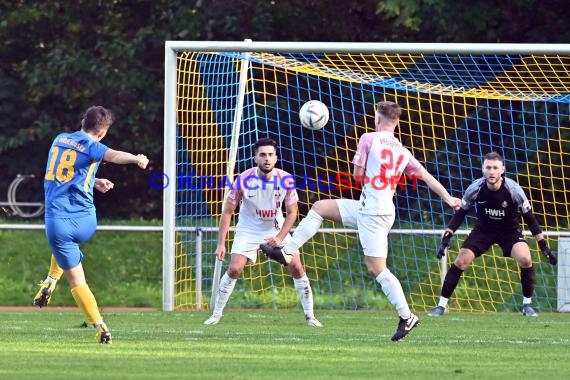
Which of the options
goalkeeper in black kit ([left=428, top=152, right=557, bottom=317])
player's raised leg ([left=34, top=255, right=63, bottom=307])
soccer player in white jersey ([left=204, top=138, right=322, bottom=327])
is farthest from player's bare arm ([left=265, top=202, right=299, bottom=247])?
goalkeeper in black kit ([left=428, top=152, right=557, bottom=317])

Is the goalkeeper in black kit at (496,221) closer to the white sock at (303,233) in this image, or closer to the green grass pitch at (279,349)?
the green grass pitch at (279,349)

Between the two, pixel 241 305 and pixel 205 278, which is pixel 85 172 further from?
pixel 241 305

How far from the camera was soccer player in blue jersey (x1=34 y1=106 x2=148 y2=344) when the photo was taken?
1000 cm

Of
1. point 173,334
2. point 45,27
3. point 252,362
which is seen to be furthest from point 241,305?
point 45,27

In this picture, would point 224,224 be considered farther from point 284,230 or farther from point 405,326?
point 405,326

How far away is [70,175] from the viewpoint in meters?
10.1

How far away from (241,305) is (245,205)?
4905 mm

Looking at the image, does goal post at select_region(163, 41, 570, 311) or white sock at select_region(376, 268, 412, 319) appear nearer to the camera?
white sock at select_region(376, 268, 412, 319)

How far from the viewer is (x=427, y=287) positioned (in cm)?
1792

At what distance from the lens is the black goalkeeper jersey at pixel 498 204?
44.8 ft

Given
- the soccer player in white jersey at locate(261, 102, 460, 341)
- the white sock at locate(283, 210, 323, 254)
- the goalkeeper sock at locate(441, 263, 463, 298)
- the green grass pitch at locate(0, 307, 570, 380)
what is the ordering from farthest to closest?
the goalkeeper sock at locate(441, 263, 463, 298), the white sock at locate(283, 210, 323, 254), the soccer player in white jersey at locate(261, 102, 460, 341), the green grass pitch at locate(0, 307, 570, 380)

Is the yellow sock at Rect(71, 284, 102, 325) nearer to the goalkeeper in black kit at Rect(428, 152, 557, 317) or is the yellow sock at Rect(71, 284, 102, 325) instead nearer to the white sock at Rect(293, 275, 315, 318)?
the white sock at Rect(293, 275, 315, 318)

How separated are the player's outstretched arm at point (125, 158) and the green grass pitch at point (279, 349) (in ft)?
4.12

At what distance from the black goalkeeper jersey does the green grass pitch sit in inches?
39.7
